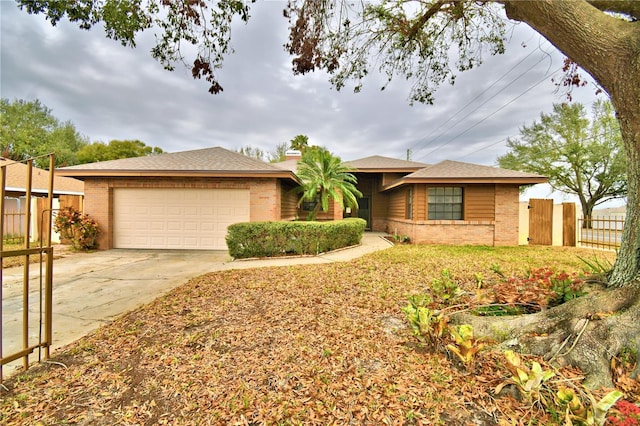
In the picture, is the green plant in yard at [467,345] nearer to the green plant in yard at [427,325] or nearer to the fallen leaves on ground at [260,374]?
the fallen leaves on ground at [260,374]

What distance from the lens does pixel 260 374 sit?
252cm

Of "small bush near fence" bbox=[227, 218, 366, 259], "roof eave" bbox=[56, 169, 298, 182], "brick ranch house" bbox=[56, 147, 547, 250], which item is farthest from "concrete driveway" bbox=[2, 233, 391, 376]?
"roof eave" bbox=[56, 169, 298, 182]

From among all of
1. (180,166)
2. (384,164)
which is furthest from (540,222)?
(180,166)

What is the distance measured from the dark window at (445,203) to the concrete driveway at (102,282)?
414 centimetres

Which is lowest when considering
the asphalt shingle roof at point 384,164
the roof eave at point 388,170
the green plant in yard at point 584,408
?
the green plant in yard at point 584,408

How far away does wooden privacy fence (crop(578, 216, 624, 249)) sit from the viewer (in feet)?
34.8

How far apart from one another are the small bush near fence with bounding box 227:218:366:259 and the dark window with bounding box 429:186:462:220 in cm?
543

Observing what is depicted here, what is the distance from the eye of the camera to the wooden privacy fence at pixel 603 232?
10609mm

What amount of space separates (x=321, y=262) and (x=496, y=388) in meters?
5.77

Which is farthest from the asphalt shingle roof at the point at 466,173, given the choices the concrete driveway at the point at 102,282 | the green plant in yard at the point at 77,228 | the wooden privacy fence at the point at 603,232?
the green plant in yard at the point at 77,228

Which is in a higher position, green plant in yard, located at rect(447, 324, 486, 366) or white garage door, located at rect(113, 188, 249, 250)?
white garage door, located at rect(113, 188, 249, 250)

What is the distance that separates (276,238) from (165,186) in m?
5.15

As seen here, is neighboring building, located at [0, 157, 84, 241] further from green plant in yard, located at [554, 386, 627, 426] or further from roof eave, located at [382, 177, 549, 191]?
roof eave, located at [382, 177, 549, 191]

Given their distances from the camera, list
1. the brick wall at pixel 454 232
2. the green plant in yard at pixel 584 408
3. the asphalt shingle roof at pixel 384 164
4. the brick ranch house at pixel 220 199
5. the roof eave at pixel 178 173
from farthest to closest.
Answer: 1. the asphalt shingle roof at pixel 384 164
2. the brick wall at pixel 454 232
3. the brick ranch house at pixel 220 199
4. the roof eave at pixel 178 173
5. the green plant in yard at pixel 584 408
